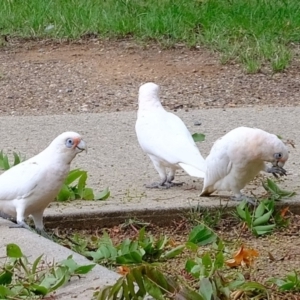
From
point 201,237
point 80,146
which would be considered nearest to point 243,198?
point 201,237

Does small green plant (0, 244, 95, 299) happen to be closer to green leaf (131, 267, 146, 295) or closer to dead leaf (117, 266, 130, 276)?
dead leaf (117, 266, 130, 276)

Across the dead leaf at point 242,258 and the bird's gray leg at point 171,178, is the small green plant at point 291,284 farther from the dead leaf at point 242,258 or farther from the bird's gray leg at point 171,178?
the bird's gray leg at point 171,178

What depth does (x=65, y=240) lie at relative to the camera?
4.26 m

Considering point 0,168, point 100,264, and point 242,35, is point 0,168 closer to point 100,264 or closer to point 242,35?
point 100,264

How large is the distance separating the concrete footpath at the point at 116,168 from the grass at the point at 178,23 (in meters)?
1.88

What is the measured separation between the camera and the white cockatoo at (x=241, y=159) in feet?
14.6

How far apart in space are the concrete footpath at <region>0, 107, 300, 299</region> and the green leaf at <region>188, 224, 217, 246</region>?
1.22 ft

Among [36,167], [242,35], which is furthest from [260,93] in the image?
[36,167]

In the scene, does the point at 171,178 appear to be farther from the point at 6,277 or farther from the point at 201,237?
the point at 6,277

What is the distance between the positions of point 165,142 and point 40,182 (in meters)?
1.10

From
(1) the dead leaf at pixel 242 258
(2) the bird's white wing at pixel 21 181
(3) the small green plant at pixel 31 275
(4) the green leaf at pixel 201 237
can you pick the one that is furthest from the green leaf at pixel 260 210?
(3) the small green plant at pixel 31 275

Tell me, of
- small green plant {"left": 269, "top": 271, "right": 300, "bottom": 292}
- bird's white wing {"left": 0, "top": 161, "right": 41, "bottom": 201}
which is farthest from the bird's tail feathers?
small green plant {"left": 269, "top": 271, "right": 300, "bottom": 292}

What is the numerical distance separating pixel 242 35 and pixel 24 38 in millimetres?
2348

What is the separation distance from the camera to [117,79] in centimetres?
835
